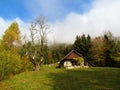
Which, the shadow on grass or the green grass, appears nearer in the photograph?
the shadow on grass

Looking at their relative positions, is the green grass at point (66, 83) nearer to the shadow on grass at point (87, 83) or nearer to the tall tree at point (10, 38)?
the shadow on grass at point (87, 83)

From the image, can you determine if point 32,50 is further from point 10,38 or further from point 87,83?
point 87,83

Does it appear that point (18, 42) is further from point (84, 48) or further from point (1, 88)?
point (84, 48)

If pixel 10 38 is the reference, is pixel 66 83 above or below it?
below

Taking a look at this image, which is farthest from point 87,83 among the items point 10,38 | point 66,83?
point 10,38

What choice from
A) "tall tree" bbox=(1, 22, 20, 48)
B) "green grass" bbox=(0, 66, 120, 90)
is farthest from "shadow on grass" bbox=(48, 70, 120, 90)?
"tall tree" bbox=(1, 22, 20, 48)

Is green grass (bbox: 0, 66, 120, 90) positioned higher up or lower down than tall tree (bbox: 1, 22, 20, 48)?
lower down

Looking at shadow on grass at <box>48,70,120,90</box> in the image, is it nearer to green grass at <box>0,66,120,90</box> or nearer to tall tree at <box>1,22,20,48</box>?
green grass at <box>0,66,120,90</box>

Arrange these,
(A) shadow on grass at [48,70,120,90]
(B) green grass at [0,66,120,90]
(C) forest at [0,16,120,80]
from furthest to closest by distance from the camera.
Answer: (C) forest at [0,16,120,80], (B) green grass at [0,66,120,90], (A) shadow on grass at [48,70,120,90]

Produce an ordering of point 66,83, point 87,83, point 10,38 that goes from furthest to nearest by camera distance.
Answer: point 10,38, point 66,83, point 87,83

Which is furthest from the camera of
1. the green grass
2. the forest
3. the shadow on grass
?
the forest

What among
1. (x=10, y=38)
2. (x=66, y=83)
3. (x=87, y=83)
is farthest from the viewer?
(x=10, y=38)

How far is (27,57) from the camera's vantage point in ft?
190

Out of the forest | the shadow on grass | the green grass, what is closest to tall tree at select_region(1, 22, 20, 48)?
the forest
